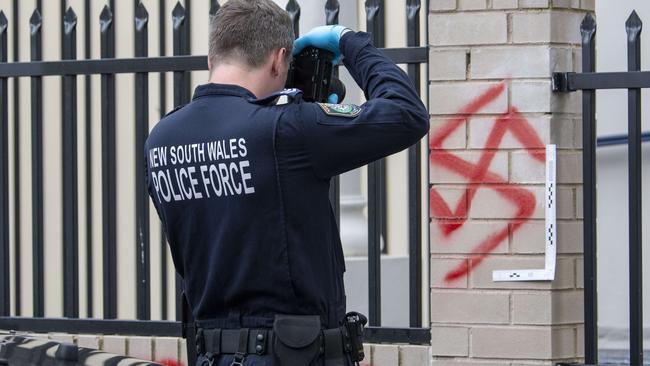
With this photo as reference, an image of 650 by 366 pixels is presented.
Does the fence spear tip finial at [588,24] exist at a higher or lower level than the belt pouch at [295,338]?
higher

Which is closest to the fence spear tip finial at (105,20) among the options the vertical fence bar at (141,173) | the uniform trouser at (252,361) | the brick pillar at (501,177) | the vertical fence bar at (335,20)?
the vertical fence bar at (141,173)

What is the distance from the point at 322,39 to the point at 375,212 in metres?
1.61

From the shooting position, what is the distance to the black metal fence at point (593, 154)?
4441 millimetres

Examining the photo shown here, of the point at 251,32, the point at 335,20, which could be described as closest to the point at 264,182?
the point at 251,32

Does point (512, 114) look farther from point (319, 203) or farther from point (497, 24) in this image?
point (319, 203)

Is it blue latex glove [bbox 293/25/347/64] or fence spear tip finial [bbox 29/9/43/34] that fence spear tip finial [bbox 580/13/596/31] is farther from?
fence spear tip finial [bbox 29/9/43/34]

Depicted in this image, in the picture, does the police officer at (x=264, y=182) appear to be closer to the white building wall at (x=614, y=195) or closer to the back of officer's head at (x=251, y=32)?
the back of officer's head at (x=251, y=32)

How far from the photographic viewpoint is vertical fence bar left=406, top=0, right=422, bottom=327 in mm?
4746

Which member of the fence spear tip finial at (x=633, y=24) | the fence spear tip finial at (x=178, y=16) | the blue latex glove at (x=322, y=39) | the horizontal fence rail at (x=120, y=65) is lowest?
the blue latex glove at (x=322, y=39)

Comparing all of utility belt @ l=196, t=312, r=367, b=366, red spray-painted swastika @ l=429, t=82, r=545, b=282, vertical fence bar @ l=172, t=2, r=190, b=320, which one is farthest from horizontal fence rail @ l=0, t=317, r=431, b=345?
utility belt @ l=196, t=312, r=367, b=366

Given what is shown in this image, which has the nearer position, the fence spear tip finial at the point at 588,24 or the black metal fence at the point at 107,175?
the fence spear tip finial at the point at 588,24

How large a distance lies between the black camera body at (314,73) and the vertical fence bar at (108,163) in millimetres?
1930

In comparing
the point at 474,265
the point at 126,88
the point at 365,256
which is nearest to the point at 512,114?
the point at 474,265

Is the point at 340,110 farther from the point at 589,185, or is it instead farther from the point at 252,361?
the point at 589,185
